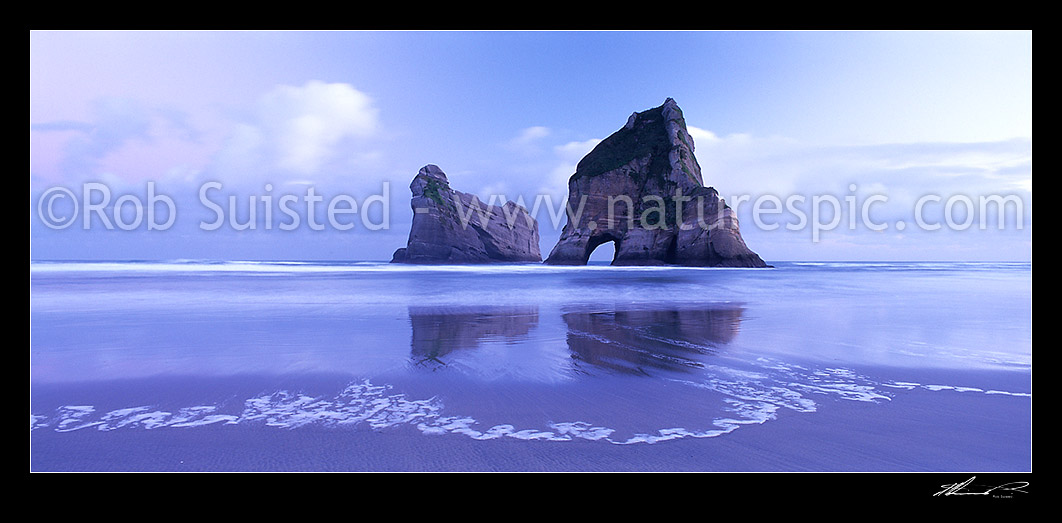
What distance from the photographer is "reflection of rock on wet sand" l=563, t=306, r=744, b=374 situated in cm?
468

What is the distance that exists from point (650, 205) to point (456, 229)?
24.5m

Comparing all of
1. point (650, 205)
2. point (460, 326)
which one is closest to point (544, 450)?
point (460, 326)

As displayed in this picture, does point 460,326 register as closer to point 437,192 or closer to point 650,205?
point 650,205

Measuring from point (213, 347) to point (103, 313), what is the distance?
5541 mm

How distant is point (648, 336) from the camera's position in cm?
621

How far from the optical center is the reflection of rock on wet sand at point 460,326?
543 cm

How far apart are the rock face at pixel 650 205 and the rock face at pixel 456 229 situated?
47.1ft

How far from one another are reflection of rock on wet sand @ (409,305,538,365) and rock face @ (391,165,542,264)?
1775 inches

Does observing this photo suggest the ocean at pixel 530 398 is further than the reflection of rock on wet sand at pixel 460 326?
No

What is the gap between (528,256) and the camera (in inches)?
2598

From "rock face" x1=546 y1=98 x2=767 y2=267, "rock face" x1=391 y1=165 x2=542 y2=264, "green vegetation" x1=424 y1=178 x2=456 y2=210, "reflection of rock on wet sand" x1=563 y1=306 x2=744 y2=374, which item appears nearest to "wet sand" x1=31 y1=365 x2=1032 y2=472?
"reflection of rock on wet sand" x1=563 y1=306 x2=744 y2=374
